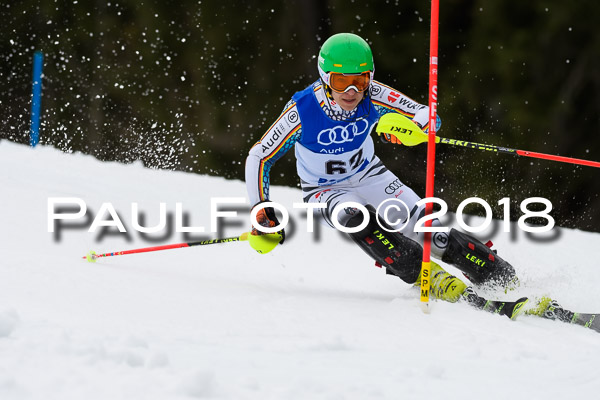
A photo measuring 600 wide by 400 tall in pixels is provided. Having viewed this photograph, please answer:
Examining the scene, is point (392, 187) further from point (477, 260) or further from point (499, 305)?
point (499, 305)

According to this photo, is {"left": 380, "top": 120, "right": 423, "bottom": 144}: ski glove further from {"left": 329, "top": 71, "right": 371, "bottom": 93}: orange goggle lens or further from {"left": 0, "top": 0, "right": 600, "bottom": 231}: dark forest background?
{"left": 0, "top": 0, "right": 600, "bottom": 231}: dark forest background

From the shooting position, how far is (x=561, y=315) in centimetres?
307

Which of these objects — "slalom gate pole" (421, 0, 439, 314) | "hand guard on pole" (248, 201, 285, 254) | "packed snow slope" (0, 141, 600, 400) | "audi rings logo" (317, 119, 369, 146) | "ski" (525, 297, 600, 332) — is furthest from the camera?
"audi rings logo" (317, 119, 369, 146)

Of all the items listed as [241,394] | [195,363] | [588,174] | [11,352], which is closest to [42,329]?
[11,352]

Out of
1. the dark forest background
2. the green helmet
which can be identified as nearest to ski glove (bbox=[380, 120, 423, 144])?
the green helmet

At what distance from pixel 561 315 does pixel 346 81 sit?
1.45 meters

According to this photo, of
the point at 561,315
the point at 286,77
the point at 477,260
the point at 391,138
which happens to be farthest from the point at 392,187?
the point at 286,77

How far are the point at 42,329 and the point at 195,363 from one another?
21.0 inches

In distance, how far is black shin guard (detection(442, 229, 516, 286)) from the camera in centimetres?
344

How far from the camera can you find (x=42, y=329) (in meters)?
2.24

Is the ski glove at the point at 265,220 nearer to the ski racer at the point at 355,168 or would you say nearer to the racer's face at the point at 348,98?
the ski racer at the point at 355,168

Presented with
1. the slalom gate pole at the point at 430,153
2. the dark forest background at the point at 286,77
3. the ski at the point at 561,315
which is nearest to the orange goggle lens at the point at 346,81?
the slalom gate pole at the point at 430,153

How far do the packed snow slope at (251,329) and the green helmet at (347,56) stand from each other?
111 centimetres

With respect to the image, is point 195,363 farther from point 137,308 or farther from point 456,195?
point 456,195
